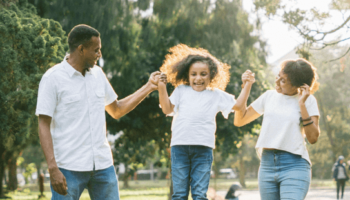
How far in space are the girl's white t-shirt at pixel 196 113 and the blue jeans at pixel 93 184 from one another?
83 centimetres

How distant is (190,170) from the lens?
386cm

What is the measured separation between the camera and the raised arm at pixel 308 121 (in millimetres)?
3701

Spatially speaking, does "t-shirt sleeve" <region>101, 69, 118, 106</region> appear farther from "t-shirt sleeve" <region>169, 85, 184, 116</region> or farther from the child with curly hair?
"t-shirt sleeve" <region>169, 85, 184, 116</region>

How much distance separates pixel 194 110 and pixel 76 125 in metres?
1.24

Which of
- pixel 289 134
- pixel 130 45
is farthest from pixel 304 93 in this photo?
pixel 130 45

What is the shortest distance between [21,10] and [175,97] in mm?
8277

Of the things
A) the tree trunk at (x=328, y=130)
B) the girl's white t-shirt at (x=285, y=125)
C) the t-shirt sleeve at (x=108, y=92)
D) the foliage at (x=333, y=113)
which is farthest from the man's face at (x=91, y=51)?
the tree trunk at (x=328, y=130)

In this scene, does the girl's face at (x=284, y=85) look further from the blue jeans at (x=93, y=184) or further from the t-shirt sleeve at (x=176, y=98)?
the blue jeans at (x=93, y=184)

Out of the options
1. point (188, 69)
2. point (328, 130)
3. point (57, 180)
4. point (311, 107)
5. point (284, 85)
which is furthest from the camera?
point (328, 130)

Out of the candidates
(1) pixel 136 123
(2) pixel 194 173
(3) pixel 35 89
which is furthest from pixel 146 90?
(1) pixel 136 123

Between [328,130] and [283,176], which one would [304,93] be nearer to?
[283,176]

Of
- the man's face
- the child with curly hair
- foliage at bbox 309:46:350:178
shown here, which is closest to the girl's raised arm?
the child with curly hair

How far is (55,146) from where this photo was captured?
3.09 metres

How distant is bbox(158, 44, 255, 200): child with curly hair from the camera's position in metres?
3.78
